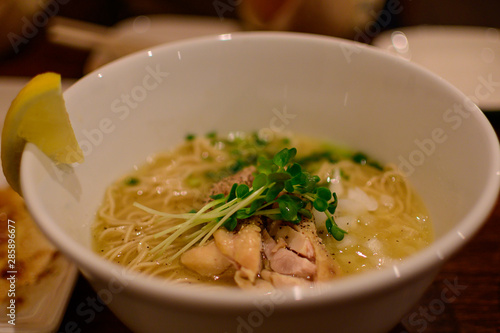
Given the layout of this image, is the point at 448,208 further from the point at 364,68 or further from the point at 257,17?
the point at 257,17

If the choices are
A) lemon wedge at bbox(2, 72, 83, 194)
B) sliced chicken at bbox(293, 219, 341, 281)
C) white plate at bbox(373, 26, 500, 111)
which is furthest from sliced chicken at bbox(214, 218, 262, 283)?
white plate at bbox(373, 26, 500, 111)

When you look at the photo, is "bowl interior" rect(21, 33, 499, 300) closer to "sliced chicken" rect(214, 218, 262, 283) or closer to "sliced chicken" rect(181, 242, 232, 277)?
"sliced chicken" rect(181, 242, 232, 277)

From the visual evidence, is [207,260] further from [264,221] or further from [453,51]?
[453,51]

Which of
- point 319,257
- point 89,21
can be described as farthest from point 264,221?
point 89,21

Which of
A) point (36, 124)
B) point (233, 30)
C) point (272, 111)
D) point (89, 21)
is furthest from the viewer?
point (89, 21)

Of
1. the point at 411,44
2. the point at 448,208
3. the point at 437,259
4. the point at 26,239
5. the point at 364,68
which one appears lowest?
the point at 411,44

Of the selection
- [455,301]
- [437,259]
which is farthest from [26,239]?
[455,301]

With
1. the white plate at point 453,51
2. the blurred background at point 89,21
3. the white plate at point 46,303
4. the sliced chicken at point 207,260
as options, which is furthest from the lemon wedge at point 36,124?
the white plate at point 453,51
